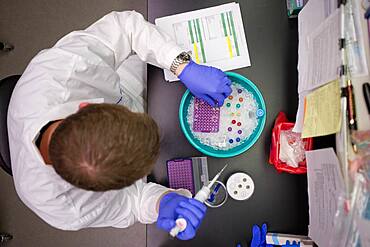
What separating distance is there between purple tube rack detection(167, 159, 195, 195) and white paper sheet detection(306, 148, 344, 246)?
0.33 meters

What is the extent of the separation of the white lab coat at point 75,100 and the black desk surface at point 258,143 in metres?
0.11

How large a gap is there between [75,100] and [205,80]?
336 millimetres

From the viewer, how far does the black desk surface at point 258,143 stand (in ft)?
3.30

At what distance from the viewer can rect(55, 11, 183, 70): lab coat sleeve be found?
927 mm

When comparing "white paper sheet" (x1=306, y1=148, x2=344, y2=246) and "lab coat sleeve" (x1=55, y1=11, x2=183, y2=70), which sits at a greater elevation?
"lab coat sleeve" (x1=55, y1=11, x2=183, y2=70)

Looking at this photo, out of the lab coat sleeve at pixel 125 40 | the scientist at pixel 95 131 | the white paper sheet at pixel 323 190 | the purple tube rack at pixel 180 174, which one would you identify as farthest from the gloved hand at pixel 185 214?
the lab coat sleeve at pixel 125 40

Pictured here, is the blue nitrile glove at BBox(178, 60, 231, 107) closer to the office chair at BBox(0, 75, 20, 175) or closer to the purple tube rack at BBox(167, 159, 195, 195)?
the purple tube rack at BBox(167, 159, 195, 195)

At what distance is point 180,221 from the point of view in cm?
83

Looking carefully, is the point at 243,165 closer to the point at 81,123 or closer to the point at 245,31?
the point at 245,31

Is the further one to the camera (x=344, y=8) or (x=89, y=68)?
(x=89, y=68)

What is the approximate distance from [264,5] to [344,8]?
37 centimetres

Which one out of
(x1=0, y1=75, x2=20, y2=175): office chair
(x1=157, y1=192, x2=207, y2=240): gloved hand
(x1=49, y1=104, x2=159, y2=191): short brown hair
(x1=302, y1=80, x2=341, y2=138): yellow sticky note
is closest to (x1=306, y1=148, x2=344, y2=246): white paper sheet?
(x1=302, y1=80, x2=341, y2=138): yellow sticky note

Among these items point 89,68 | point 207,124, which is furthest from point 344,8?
point 89,68

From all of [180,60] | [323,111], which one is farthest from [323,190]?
[180,60]
